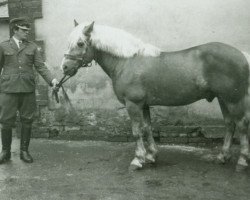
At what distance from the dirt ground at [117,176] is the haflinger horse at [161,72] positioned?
300 millimetres

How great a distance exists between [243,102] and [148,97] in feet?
3.81

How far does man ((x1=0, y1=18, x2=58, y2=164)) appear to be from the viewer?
18.5 ft

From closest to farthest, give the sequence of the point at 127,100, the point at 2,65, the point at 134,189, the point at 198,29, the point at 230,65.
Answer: the point at 134,189
the point at 230,65
the point at 127,100
the point at 2,65
the point at 198,29

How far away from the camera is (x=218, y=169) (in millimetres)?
5363

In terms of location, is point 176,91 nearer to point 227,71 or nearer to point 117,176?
point 227,71

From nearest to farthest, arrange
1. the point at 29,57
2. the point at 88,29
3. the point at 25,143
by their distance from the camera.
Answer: the point at 88,29 < the point at 29,57 < the point at 25,143

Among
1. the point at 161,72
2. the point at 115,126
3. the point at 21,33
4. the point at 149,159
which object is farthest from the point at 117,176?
the point at 21,33

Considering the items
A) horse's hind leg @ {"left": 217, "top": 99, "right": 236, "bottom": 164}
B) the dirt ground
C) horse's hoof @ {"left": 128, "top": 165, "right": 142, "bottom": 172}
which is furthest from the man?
horse's hind leg @ {"left": 217, "top": 99, "right": 236, "bottom": 164}

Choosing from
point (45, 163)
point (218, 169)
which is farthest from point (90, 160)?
point (218, 169)

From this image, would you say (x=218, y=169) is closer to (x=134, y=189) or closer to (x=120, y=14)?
(x=134, y=189)

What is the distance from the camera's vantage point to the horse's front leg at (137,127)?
5.36m

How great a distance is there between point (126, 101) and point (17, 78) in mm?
1494

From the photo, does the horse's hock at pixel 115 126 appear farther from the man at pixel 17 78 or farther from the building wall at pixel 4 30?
the building wall at pixel 4 30

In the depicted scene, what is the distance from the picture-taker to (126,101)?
5391 mm
